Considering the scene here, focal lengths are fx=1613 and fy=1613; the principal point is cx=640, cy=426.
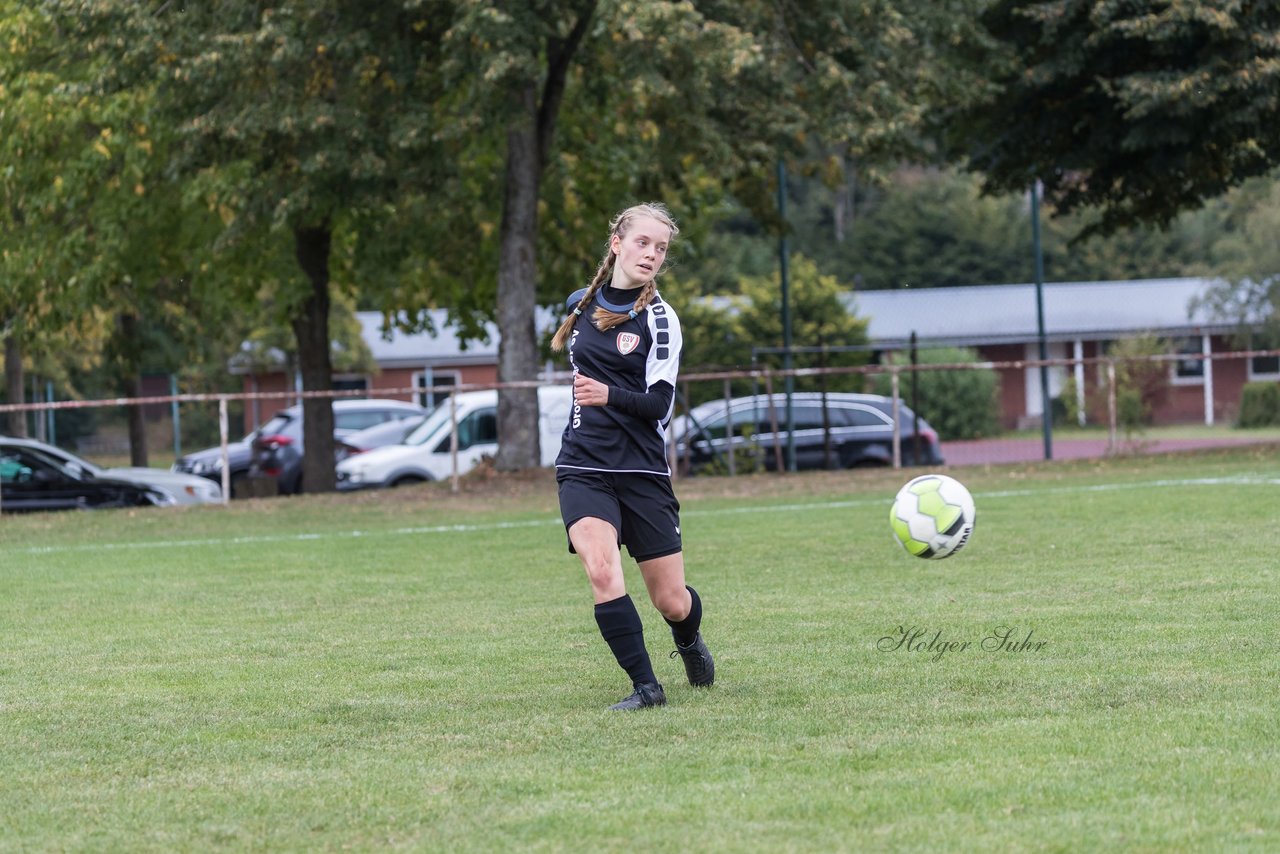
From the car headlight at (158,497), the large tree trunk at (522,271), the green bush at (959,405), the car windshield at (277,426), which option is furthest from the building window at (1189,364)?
the car headlight at (158,497)

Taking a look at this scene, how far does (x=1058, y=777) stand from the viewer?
15.6ft

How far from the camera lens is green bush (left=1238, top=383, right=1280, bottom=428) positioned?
38.5 m

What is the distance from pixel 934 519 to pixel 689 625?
6.90 feet

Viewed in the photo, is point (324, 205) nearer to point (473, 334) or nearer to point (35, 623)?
point (473, 334)

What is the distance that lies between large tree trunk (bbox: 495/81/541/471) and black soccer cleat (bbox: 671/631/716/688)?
14440 mm

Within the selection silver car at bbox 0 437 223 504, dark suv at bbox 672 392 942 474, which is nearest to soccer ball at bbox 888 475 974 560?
silver car at bbox 0 437 223 504

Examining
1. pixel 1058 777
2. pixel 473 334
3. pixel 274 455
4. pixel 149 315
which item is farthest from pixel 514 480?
pixel 1058 777

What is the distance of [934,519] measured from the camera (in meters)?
8.12

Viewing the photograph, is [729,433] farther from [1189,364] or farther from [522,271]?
[1189,364]

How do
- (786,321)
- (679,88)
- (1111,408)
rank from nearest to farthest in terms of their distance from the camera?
1. (679,88)
2. (1111,408)
3. (786,321)

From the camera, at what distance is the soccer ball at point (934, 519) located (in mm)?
8102

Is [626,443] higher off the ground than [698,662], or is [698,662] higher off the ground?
[626,443]

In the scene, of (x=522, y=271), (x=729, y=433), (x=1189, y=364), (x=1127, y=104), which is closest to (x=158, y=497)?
(x=522, y=271)

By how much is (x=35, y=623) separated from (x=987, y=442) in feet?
90.0
